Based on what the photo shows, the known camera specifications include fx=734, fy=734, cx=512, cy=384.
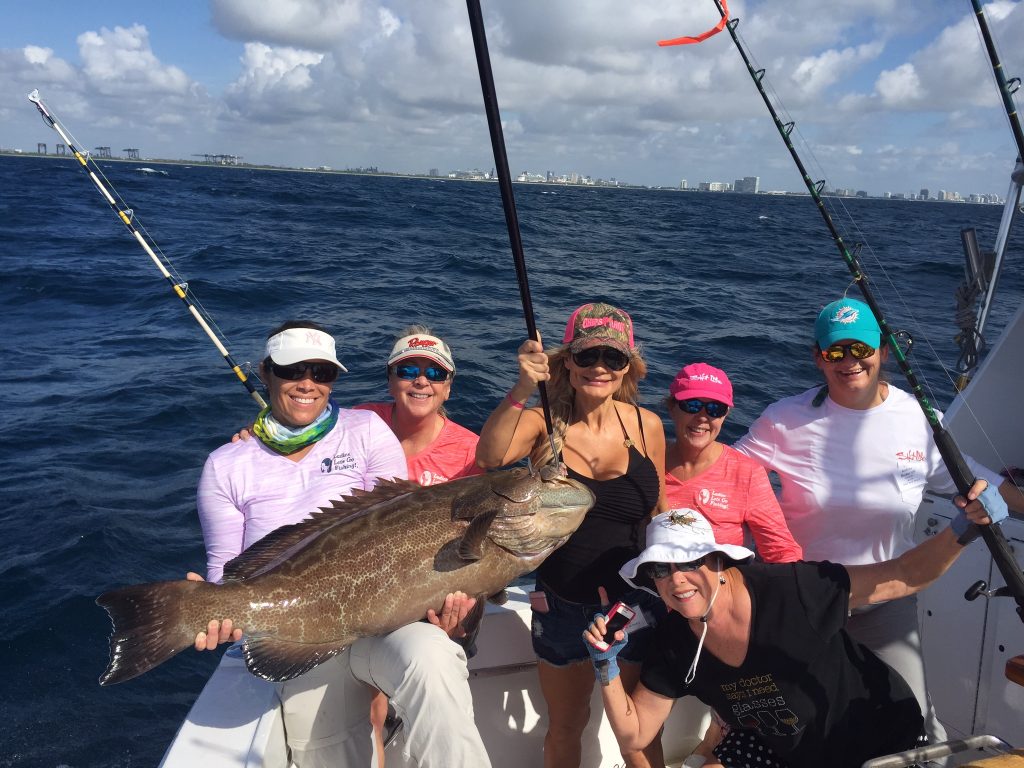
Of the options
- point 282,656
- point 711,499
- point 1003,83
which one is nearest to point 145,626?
point 282,656

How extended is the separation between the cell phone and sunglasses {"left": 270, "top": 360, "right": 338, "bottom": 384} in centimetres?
150

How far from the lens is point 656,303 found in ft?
56.7

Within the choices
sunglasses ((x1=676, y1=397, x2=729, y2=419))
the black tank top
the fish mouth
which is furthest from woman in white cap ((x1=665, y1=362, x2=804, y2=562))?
the fish mouth

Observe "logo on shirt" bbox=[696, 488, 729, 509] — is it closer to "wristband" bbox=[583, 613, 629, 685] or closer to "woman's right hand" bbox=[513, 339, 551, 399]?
"wristband" bbox=[583, 613, 629, 685]

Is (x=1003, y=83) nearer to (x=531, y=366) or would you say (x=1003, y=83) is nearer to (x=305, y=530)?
(x=531, y=366)

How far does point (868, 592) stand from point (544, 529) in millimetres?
1248

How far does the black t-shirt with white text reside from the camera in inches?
101

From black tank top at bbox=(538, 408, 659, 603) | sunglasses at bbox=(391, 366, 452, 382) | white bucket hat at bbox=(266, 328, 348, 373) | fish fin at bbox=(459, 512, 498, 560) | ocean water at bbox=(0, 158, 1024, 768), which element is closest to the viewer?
fish fin at bbox=(459, 512, 498, 560)

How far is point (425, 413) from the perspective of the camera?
3.68 meters

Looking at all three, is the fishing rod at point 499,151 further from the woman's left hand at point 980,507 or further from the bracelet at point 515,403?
the woman's left hand at point 980,507

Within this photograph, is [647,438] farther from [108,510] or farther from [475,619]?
[108,510]

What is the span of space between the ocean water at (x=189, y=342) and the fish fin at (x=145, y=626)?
2889mm

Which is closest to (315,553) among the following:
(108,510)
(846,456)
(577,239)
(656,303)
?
(846,456)

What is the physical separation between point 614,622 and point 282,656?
121 cm
